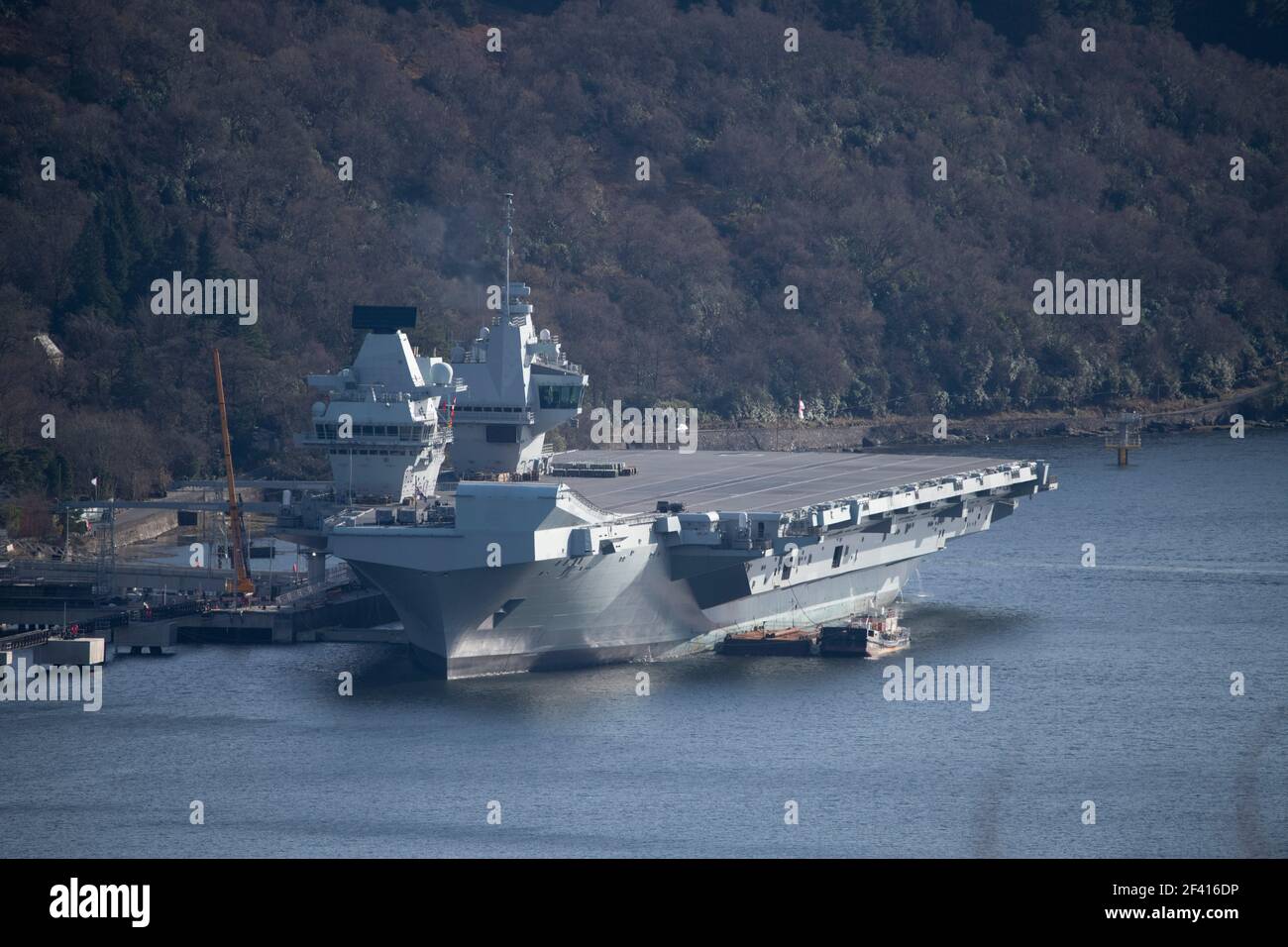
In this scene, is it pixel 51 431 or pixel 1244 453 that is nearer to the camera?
pixel 51 431

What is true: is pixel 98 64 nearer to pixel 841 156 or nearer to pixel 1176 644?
pixel 841 156

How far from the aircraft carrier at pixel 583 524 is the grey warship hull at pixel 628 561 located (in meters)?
0.05

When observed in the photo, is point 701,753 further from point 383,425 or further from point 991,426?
point 991,426

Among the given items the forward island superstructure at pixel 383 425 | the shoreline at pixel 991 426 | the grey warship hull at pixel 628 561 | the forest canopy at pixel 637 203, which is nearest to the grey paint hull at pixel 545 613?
the grey warship hull at pixel 628 561

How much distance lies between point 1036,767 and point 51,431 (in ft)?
147

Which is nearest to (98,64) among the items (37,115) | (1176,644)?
(37,115)

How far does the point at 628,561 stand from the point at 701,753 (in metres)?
7.86

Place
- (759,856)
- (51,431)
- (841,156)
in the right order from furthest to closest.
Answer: (841,156) < (51,431) < (759,856)

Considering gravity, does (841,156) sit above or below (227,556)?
above

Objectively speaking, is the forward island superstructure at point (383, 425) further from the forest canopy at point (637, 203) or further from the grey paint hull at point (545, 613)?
the forest canopy at point (637, 203)

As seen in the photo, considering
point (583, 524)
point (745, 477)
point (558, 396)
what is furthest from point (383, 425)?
point (745, 477)

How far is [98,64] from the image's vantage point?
122 meters

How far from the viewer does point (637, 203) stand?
12650cm

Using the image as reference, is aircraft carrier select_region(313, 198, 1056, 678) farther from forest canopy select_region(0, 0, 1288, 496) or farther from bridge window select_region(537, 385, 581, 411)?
forest canopy select_region(0, 0, 1288, 496)
